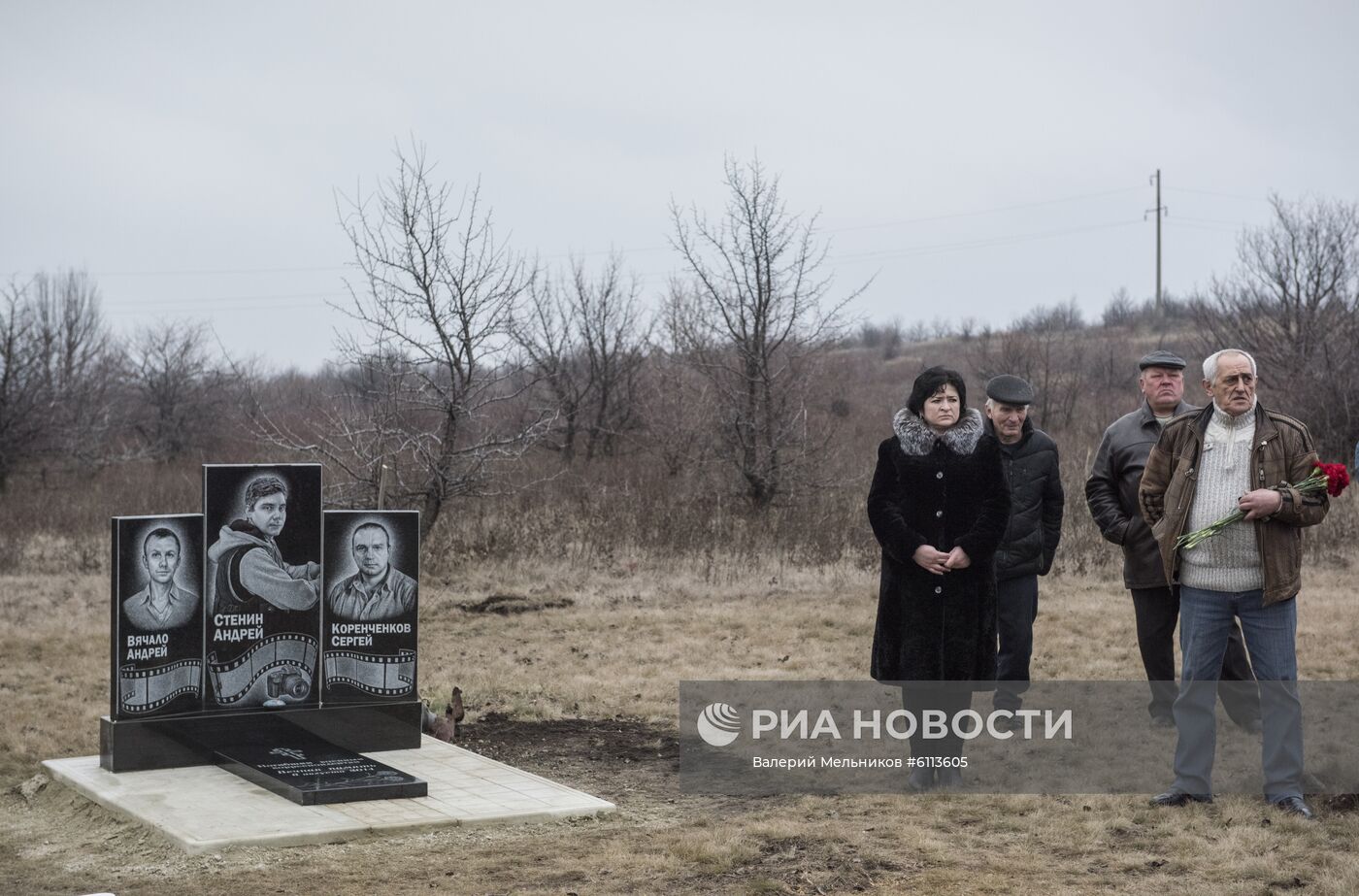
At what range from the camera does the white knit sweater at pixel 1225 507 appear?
232 inches

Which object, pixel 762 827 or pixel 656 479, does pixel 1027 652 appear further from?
pixel 656 479

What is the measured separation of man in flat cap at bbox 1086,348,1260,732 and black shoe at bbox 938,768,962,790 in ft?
5.21

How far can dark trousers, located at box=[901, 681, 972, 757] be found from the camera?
6.34 meters

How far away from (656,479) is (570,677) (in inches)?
442

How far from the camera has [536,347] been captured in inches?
1101

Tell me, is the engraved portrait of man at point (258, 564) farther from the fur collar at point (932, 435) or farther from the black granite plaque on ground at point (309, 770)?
the fur collar at point (932, 435)

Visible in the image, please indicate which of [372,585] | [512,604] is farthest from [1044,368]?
[372,585]

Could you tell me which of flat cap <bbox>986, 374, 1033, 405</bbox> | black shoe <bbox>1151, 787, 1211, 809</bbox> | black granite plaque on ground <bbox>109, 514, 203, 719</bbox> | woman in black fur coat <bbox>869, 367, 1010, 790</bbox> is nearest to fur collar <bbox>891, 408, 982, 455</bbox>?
woman in black fur coat <bbox>869, 367, 1010, 790</bbox>

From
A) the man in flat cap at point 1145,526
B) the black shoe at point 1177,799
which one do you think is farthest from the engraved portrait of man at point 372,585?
the black shoe at point 1177,799

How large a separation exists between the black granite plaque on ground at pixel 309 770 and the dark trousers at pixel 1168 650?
Answer: 3903 millimetres

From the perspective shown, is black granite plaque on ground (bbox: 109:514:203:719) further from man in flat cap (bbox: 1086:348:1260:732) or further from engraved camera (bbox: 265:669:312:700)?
man in flat cap (bbox: 1086:348:1260:732)

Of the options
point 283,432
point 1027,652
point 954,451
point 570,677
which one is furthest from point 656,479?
point 954,451

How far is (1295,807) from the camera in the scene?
19.2ft

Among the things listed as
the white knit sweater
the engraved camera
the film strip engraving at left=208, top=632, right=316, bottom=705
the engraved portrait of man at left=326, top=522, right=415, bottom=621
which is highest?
the white knit sweater
